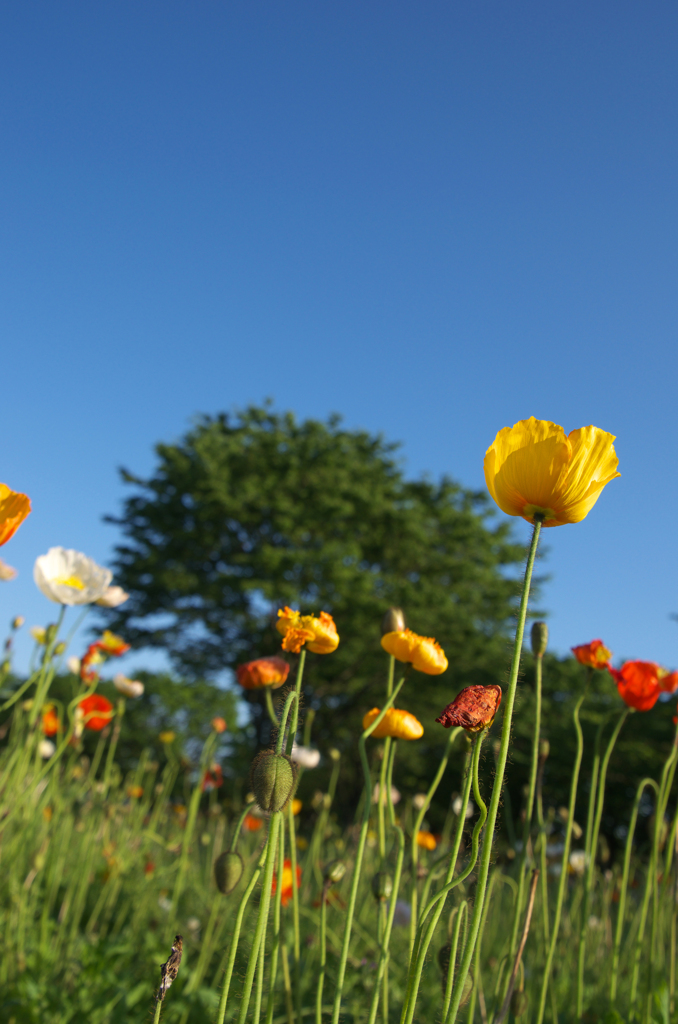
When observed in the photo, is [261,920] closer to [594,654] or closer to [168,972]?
[168,972]

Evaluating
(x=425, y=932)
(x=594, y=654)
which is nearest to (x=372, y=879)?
(x=594, y=654)

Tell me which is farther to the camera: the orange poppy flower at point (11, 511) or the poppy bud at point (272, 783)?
the orange poppy flower at point (11, 511)

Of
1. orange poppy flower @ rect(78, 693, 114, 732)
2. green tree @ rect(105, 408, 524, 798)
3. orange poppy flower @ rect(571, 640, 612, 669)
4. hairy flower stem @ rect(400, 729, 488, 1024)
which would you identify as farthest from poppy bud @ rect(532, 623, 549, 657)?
green tree @ rect(105, 408, 524, 798)

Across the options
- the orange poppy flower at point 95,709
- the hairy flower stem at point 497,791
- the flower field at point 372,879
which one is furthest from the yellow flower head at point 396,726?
the orange poppy flower at point 95,709

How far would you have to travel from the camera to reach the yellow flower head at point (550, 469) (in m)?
0.77

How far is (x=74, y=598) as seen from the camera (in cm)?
151

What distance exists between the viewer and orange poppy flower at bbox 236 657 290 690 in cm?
118

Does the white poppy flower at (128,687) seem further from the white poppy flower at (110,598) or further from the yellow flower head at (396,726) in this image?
the yellow flower head at (396,726)

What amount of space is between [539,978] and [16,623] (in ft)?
5.74

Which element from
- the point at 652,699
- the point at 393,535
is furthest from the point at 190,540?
the point at 652,699

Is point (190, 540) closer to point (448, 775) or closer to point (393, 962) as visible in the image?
point (448, 775)

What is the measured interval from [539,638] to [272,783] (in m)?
0.66

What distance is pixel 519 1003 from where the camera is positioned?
111cm

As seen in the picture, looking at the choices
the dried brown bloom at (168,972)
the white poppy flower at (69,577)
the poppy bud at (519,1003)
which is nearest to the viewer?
the dried brown bloom at (168,972)
